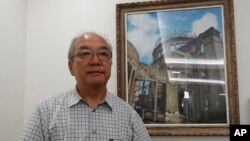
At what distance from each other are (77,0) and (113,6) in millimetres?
296

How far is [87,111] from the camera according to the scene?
1.30 metres

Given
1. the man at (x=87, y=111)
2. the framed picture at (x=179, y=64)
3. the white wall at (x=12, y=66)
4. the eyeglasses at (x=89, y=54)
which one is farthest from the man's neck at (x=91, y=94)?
the white wall at (x=12, y=66)

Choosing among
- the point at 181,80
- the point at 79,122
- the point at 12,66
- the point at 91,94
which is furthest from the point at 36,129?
the point at 181,80

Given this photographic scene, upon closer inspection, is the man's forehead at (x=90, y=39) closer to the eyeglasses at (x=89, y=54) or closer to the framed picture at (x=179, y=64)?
the eyeglasses at (x=89, y=54)

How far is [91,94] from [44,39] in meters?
1.03

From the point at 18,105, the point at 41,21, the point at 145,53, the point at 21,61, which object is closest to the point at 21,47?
the point at 21,61

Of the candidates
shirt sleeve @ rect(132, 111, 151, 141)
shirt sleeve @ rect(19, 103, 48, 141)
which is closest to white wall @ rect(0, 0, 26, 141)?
shirt sleeve @ rect(19, 103, 48, 141)

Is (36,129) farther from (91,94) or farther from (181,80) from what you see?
(181,80)

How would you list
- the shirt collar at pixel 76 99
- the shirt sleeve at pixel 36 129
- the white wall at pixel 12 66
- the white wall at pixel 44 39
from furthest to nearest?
the white wall at pixel 44 39, the white wall at pixel 12 66, the shirt collar at pixel 76 99, the shirt sleeve at pixel 36 129

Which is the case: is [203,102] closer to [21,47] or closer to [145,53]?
[145,53]

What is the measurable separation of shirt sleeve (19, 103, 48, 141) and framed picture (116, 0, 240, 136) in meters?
0.83

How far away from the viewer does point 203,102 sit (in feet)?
6.18

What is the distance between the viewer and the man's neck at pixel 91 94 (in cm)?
134

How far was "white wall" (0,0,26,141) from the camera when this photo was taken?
6.07 feet
